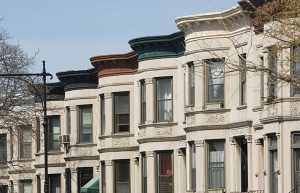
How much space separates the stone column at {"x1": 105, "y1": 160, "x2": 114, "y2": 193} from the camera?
62.9 meters

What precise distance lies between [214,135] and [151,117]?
256 inches

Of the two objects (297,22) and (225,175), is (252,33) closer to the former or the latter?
(225,175)

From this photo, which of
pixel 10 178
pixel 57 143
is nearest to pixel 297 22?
pixel 57 143

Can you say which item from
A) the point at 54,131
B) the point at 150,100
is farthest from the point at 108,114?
the point at 54,131

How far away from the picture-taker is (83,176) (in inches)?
2793

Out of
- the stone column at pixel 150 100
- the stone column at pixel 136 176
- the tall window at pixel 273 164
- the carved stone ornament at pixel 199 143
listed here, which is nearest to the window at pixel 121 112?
the stone column at pixel 136 176

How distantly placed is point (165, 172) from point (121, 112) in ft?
19.7

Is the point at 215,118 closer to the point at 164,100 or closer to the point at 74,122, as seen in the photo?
the point at 164,100

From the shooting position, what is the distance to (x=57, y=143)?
247 feet

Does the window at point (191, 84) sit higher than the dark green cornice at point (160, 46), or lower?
lower

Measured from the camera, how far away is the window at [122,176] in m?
62.8

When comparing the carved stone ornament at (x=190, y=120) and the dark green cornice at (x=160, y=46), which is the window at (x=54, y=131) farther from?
the carved stone ornament at (x=190, y=120)

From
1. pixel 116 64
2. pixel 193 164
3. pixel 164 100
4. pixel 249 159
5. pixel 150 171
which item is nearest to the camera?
pixel 249 159

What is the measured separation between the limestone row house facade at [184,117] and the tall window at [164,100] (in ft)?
0.15
